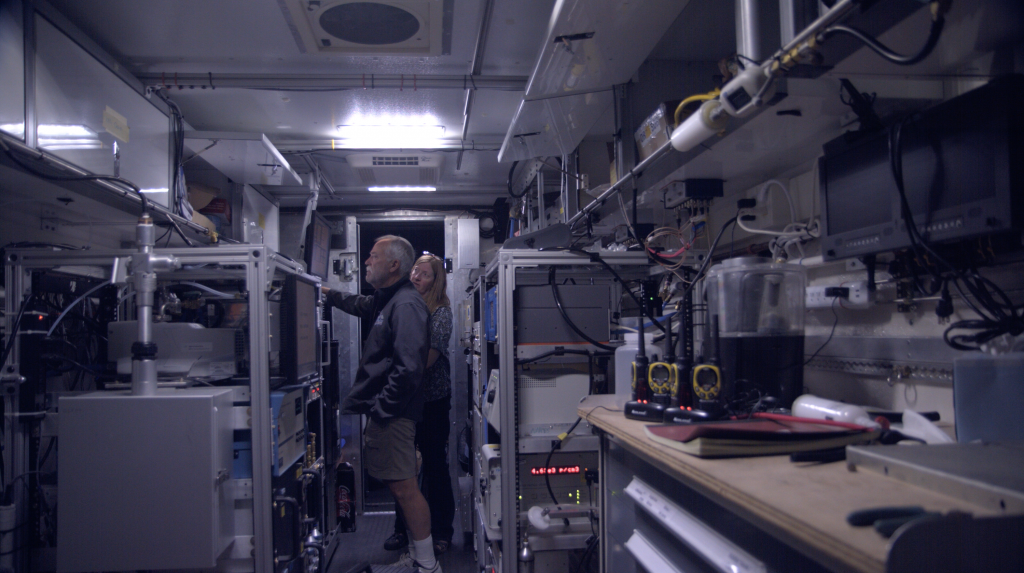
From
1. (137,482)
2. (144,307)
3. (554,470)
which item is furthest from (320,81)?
(554,470)

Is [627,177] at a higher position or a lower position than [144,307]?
higher

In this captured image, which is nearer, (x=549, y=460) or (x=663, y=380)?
(x=663, y=380)

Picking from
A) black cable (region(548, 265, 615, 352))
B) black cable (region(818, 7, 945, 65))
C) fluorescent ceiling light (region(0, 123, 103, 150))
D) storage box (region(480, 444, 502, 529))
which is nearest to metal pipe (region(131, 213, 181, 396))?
fluorescent ceiling light (region(0, 123, 103, 150))

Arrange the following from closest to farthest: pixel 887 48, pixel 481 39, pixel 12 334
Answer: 1. pixel 887 48
2. pixel 12 334
3. pixel 481 39

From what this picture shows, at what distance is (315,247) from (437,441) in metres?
1.38

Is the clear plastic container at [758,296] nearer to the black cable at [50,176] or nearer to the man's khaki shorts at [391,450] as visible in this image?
the man's khaki shorts at [391,450]

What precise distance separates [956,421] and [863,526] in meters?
0.52

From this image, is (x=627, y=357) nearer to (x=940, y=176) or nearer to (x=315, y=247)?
(x=940, y=176)

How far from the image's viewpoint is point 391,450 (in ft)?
8.54

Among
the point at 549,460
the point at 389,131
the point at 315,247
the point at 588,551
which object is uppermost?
the point at 389,131

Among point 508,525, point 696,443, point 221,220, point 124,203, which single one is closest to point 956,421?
point 696,443

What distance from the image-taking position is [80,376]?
223cm

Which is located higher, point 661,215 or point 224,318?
point 661,215

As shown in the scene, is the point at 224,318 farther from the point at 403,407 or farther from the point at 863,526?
the point at 863,526
